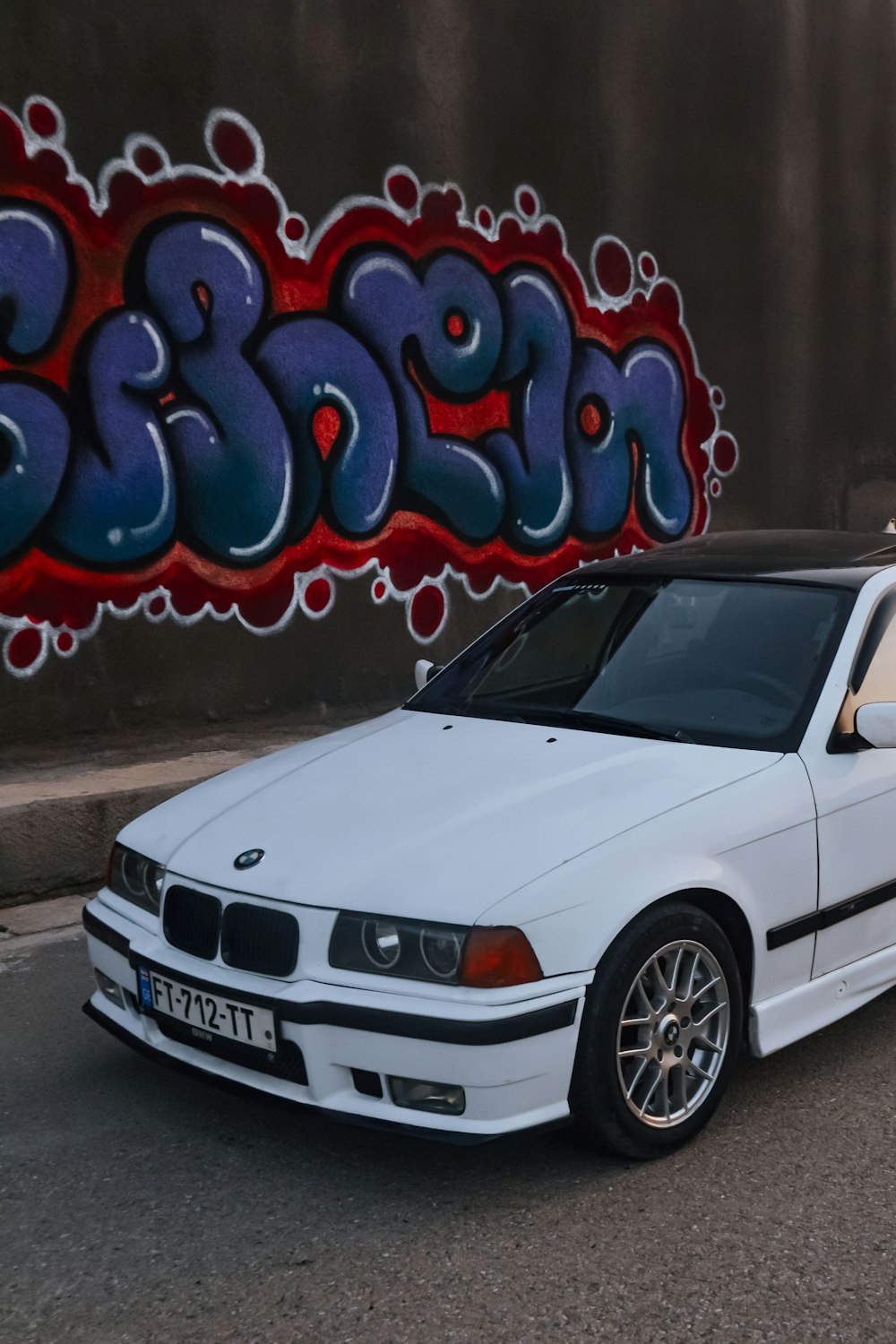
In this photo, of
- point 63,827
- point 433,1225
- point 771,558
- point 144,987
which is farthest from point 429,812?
point 63,827

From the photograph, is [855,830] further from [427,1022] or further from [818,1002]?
[427,1022]

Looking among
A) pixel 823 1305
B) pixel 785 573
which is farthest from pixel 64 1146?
pixel 785 573

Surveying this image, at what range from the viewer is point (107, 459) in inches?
292

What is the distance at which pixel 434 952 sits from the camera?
10.6 feet

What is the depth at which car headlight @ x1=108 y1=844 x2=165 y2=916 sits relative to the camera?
3762 millimetres

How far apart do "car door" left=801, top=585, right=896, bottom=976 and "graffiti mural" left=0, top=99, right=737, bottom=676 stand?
450 cm

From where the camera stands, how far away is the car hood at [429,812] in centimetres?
332

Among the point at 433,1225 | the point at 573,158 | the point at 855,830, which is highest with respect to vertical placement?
the point at 573,158

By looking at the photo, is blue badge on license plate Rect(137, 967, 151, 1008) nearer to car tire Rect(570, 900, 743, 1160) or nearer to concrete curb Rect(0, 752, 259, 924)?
car tire Rect(570, 900, 743, 1160)

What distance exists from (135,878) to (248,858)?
19.0 inches

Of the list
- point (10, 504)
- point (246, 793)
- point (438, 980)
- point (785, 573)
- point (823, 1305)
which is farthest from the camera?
point (10, 504)

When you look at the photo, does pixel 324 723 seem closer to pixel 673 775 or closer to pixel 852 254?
pixel 673 775

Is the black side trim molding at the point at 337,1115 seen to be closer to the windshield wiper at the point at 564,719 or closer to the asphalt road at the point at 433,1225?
the asphalt road at the point at 433,1225

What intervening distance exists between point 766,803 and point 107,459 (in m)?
4.77
